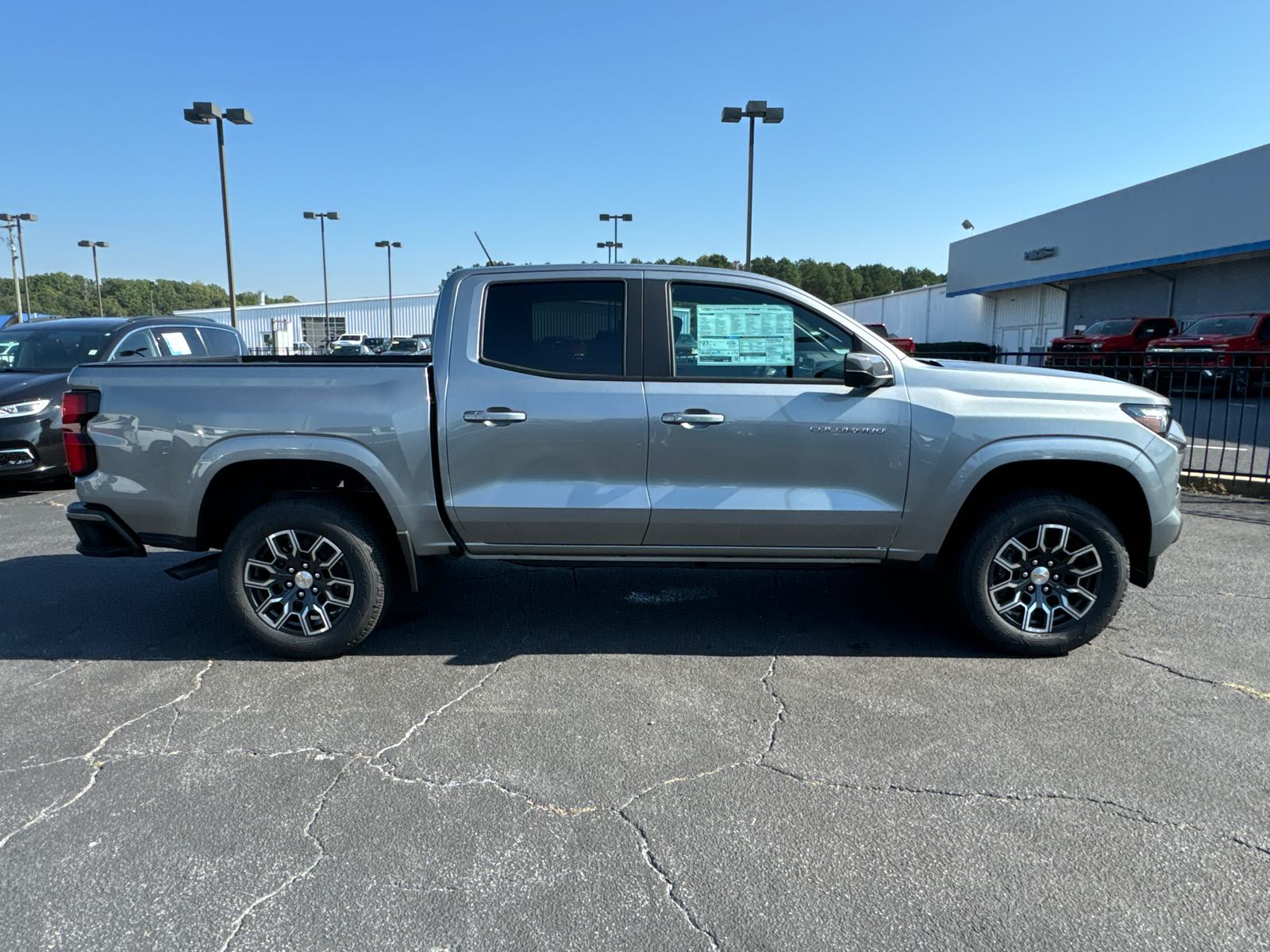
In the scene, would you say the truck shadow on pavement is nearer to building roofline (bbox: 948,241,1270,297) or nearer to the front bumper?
the front bumper

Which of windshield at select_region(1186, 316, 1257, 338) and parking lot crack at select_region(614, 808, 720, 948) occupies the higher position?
windshield at select_region(1186, 316, 1257, 338)

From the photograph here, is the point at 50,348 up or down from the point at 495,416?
up

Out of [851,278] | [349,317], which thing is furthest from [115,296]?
[851,278]

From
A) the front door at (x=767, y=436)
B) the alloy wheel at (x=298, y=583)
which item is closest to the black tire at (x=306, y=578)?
the alloy wheel at (x=298, y=583)

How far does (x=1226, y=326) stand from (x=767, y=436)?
2028 centimetres

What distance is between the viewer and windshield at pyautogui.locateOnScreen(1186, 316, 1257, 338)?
61.2 feet

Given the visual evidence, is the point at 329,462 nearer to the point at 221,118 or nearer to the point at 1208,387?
the point at 1208,387

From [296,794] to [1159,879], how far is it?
287cm

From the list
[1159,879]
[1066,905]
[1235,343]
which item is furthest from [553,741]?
[1235,343]

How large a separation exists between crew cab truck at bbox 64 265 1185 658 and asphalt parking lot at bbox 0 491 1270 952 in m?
0.49

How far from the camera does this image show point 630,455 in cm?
409

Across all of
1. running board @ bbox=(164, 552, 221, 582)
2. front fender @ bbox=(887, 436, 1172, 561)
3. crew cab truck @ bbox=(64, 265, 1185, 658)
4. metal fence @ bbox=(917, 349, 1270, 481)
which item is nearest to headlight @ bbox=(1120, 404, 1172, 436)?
crew cab truck @ bbox=(64, 265, 1185, 658)

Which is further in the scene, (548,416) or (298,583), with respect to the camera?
(298,583)

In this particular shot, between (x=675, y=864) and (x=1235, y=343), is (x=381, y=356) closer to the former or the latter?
(x=675, y=864)
